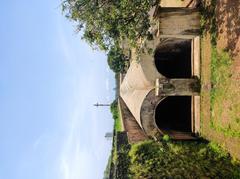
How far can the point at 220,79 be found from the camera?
12.6 m

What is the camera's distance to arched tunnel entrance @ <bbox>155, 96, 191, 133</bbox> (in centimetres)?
1811

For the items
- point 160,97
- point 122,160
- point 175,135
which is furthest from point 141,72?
point 122,160

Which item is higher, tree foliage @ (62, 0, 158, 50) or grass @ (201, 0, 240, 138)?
tree foliage @ (62, 0, 158, 50)

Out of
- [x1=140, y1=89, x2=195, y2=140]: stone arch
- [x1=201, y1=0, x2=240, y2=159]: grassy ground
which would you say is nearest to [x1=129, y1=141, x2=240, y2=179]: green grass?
[x1=201, y1=0, x2=240, y2=159]: grassy ground

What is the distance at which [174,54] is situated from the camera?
19578mm

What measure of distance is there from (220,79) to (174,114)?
847 cm

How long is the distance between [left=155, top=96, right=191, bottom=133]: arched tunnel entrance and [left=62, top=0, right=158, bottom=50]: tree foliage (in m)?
4.51

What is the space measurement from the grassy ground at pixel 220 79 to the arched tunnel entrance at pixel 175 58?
2876 mm

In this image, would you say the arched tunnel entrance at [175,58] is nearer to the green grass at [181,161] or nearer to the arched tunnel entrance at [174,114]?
the arched tunnel entrance at [174,114]

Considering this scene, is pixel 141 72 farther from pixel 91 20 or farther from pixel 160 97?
pixel 91 20

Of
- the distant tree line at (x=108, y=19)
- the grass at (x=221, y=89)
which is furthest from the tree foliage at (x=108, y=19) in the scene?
the grass at (x=221, y=89)

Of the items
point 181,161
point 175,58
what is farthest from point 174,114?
point 181,161

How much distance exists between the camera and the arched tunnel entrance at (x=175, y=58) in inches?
693

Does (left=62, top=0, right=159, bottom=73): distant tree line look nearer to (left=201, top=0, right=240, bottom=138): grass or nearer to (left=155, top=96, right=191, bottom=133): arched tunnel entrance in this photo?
(left=201, top=0, right=240, bottom=138): grass
